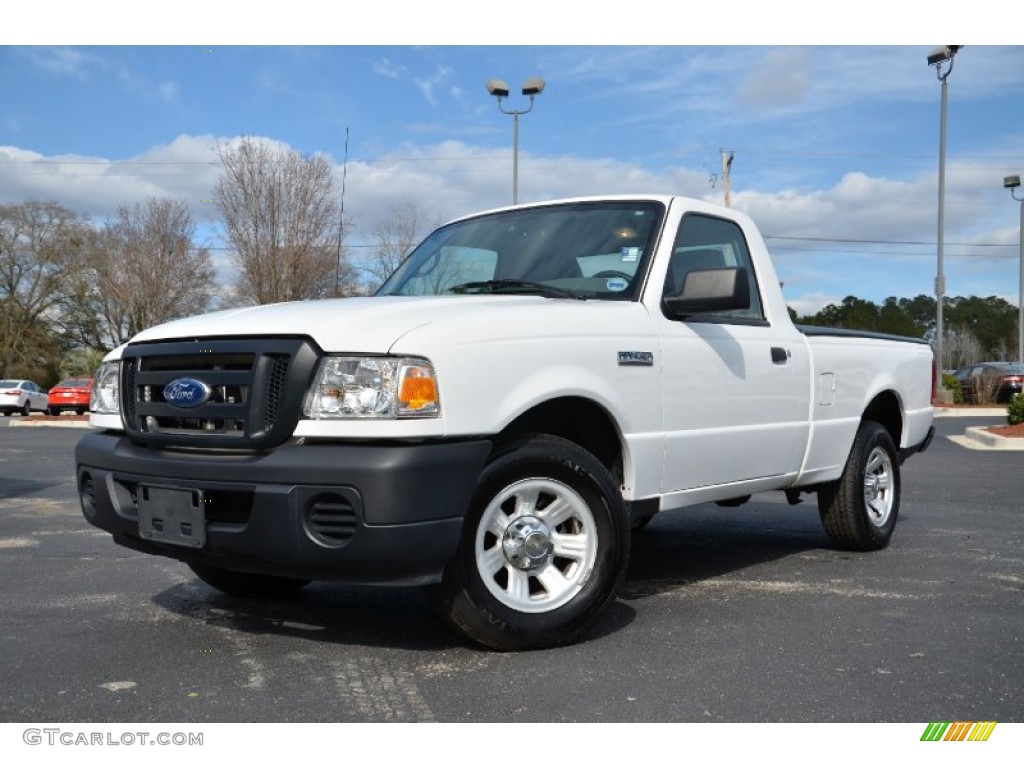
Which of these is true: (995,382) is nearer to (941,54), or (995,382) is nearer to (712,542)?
(941,54)

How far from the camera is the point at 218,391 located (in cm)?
395

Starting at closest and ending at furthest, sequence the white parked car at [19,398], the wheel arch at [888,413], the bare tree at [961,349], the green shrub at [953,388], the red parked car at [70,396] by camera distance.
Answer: the wheel arch at [888,413]
the green shrub at [953,388]
the red parked car at [70,396]
the white parked car at [19,398]
the bare tree at [961,349]

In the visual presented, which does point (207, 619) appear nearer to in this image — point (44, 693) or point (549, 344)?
point (44, 693)

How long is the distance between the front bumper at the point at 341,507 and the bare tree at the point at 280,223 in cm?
2045

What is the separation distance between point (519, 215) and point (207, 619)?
253 cm

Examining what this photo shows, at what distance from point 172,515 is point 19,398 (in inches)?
1533

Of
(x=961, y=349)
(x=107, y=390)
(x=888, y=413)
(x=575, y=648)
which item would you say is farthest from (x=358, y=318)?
(x=961, y=349)

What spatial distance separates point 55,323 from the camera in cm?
5700

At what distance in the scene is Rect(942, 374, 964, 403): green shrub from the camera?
1334 inches

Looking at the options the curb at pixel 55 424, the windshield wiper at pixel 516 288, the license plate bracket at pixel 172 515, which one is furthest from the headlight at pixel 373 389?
the curb at pixel 55 424

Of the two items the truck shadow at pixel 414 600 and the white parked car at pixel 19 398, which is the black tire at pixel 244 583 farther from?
the white parked car at pixel 19 398

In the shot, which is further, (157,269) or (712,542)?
(157,269)
